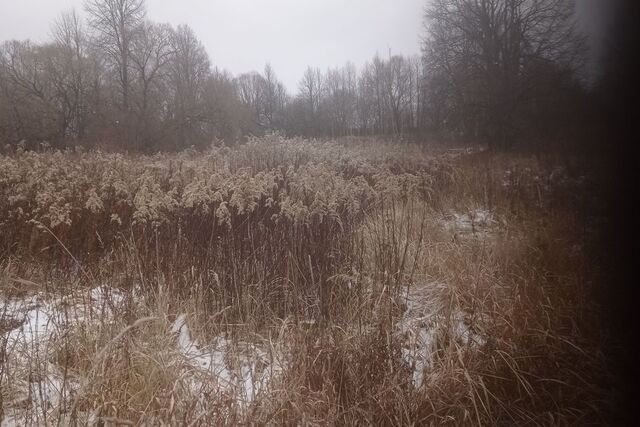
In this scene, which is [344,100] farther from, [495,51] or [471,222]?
[471,222]

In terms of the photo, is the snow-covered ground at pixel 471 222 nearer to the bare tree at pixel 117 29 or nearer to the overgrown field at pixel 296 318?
the overgrown field at pixel 296 318

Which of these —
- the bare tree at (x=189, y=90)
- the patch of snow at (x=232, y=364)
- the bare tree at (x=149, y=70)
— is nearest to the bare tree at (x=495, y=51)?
the patch of snow at (x=232, y=364)

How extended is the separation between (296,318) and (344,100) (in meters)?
24.2

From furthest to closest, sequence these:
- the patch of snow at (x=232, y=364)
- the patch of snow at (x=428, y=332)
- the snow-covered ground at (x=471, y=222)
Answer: the snow-covered ground at (x=471, y=222)
the patch of snow at (x=428, y=332)
the patch of snow at (x=232, y=364)

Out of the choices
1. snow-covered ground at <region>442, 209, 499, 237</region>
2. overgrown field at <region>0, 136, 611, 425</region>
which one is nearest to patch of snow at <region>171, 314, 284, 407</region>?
overgrown field at <region>0, 136, 611, 425</region>

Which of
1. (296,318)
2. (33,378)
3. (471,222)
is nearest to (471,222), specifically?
(471,222)

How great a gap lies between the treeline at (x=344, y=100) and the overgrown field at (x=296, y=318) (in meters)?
0.97

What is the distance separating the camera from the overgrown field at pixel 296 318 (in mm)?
1627

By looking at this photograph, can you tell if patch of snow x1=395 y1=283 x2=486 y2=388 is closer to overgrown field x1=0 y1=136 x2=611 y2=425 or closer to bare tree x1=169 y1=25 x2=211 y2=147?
overgrown field x1=0 y1=136 x2=611 y2=425

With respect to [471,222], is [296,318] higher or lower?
lower

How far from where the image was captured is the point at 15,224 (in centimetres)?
355

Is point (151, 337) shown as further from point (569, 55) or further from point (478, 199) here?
point (478, 199)

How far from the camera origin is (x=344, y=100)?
24.7 metres

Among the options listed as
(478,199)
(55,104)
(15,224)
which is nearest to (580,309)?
(478,199)
